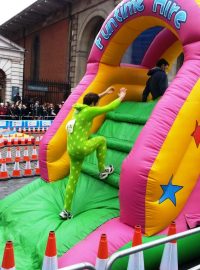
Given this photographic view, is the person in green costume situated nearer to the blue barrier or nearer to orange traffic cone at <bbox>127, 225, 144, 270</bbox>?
orange traffic cone at <bbox>127, 225, 144, 270</bbox>

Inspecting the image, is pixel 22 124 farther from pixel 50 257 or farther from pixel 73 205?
pixel 50 257

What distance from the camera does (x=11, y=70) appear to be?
25.7 m

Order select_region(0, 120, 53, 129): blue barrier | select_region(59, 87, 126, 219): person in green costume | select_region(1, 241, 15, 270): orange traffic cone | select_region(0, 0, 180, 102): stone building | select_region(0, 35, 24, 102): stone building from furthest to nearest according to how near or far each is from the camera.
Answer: select_region(0, 0, 180, 102): stone building, select_region(0, 35, 24, 102): stone building, select_region(0, 120, 53, 129): blue barrier, select_region(59, 87, 126, 219): person in green costume, select_region(1, 241, 15, 270): orange traffic cone

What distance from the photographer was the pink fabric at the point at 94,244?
3867 millimetres

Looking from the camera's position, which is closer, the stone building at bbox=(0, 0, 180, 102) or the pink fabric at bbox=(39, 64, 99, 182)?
the pink fabric at bbox=(39, 64, 99, 182)

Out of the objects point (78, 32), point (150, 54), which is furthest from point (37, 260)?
point (78, 32)

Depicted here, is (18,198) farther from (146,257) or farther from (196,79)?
(196,79)

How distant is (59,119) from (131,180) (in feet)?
7.64

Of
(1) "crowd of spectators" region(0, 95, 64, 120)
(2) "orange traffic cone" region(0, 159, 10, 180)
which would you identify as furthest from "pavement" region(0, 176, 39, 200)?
(1) "crowd of spectators" region(0, 95, 64, 120)

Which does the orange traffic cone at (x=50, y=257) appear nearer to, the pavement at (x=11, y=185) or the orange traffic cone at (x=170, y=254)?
the orange traffic cone at (x=170, y=254)

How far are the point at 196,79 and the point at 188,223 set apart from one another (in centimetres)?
178

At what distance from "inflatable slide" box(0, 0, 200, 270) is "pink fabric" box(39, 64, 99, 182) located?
2cm

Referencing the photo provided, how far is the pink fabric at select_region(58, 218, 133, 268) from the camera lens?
3.87m

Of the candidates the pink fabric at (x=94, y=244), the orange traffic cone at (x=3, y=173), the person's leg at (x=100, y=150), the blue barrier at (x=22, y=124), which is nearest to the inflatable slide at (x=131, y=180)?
the pink fabric at (x=94, y=244)
